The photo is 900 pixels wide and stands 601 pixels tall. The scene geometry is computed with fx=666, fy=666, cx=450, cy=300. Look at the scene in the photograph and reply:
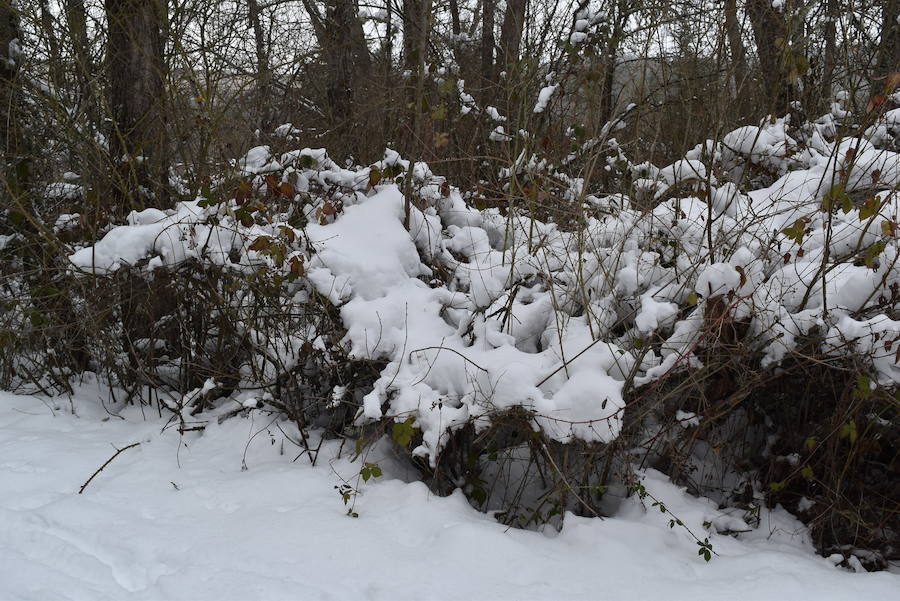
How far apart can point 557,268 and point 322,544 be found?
1726mm

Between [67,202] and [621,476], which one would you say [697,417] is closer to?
[621,476]

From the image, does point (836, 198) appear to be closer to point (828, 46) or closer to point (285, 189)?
point (285, 189)

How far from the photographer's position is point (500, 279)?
3.37 metres

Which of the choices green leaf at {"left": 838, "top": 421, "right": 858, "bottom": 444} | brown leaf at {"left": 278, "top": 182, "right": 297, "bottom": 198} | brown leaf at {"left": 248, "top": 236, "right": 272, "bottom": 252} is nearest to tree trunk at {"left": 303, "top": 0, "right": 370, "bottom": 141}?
brown leaf at {"left": 278, "top": 182, "right": 297, "bottom": 198}

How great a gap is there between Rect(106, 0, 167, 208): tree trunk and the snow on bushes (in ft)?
2.38

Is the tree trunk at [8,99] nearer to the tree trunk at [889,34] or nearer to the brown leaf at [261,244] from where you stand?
the brown leaf at [261,244]

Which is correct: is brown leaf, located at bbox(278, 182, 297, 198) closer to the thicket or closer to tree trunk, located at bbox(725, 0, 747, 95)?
the thicket

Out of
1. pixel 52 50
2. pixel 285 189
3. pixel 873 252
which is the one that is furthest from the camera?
pixel 52 50

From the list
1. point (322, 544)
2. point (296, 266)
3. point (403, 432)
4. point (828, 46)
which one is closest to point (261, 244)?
point (296, 266)

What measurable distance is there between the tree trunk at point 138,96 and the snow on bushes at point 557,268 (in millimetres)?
725

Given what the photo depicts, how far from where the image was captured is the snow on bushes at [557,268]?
8.94ft

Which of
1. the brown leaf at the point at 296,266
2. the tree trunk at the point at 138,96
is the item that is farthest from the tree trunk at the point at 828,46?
the tree trunk at the point at 138,96

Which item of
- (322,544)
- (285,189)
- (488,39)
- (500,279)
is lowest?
(322,544)

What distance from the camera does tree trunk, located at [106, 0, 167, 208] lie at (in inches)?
170
